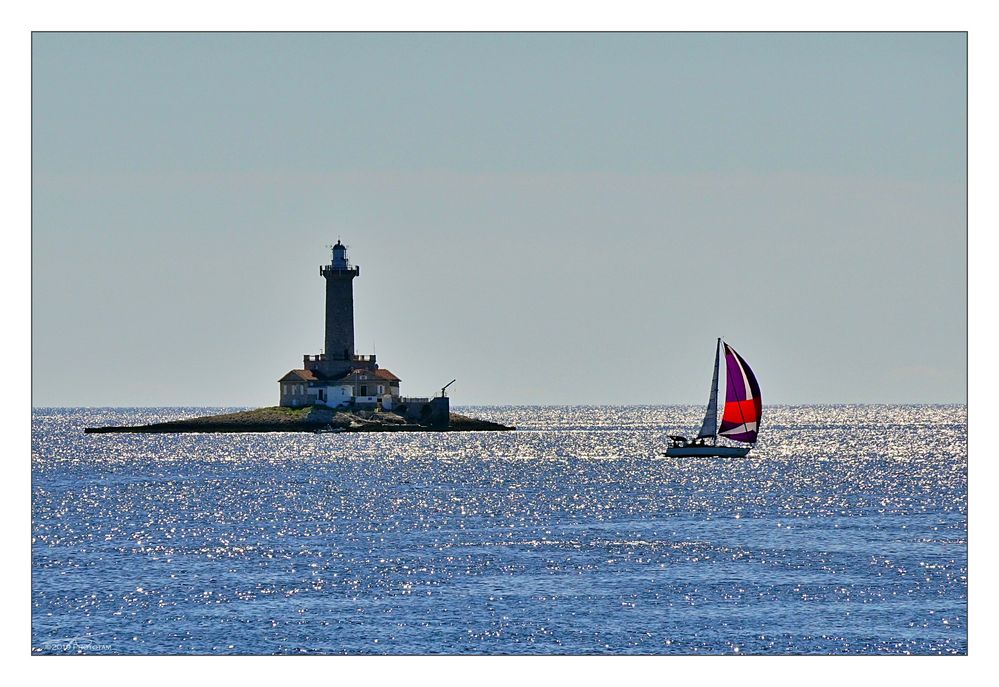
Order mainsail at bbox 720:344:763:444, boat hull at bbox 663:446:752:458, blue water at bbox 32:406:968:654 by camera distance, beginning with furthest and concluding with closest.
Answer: boat hull at bbox 663:446:752:458 < mainsail at bbox 720:344:763:444 < blue water at bbox 32:406:968:654

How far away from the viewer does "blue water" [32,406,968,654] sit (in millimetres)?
41750

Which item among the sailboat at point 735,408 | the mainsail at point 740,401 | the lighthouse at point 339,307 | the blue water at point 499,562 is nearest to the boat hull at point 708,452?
the sailboat at point 735,408

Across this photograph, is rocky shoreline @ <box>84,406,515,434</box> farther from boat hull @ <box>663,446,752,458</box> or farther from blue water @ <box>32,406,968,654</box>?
blue water @ <box>32,406,968,654</box>

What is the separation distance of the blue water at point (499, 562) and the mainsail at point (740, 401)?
6.77 meters

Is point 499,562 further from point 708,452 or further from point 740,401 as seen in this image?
point 708,452

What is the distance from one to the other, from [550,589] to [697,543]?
45.3ft

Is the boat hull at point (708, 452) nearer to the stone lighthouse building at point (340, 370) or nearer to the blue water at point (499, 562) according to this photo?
the blue water at point (499, 562)

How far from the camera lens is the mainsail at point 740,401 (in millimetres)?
111562

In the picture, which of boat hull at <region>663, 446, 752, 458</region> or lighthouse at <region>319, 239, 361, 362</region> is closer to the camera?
boat hull at <region>663, 446, 752, 458</region>

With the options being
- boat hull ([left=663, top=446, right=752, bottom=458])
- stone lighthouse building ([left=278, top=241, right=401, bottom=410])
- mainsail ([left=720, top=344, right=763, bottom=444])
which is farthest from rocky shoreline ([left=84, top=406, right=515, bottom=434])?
mainsail ([left=720, top=344, right=763, bottom=444])

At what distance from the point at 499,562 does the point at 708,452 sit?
67.7m

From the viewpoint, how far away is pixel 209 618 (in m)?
44.0

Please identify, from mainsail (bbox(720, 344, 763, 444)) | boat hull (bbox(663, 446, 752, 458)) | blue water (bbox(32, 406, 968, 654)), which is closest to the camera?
blue water (bbox(32, 406, 968, 654))
